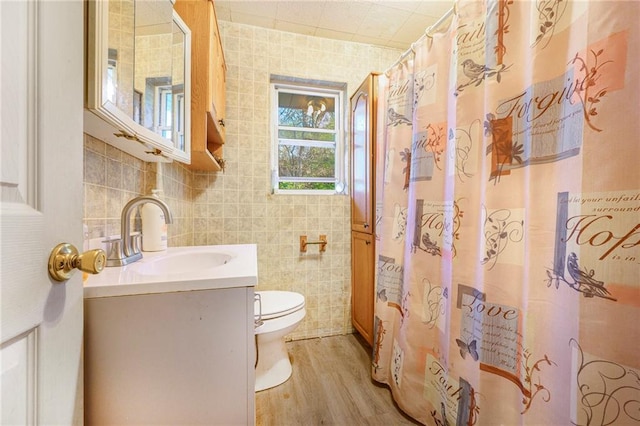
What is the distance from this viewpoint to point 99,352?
0.60 meters

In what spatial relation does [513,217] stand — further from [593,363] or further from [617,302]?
[593,363]

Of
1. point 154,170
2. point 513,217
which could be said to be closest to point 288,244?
point 154,170

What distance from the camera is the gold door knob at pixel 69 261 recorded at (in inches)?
16.1

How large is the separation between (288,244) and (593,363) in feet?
5.19

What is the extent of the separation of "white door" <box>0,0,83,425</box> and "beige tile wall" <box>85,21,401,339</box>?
124 cm

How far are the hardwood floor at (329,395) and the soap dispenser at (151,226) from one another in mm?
954

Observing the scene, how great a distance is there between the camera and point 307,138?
207 cm

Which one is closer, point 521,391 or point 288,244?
point 521,391

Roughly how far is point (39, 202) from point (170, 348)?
0.44m

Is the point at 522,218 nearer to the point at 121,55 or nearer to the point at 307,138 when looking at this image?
the point at 121,55

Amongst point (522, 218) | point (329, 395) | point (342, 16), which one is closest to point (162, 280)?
point (522, 218)

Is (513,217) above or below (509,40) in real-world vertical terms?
below

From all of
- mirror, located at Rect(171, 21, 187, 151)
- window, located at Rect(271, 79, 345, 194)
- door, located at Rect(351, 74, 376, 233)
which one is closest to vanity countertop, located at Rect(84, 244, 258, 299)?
mirror, located at Rect(171, 21, 187, 151)

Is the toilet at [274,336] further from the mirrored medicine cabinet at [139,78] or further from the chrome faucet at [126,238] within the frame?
A: the mirrored medicine cabinet at [139,78]
